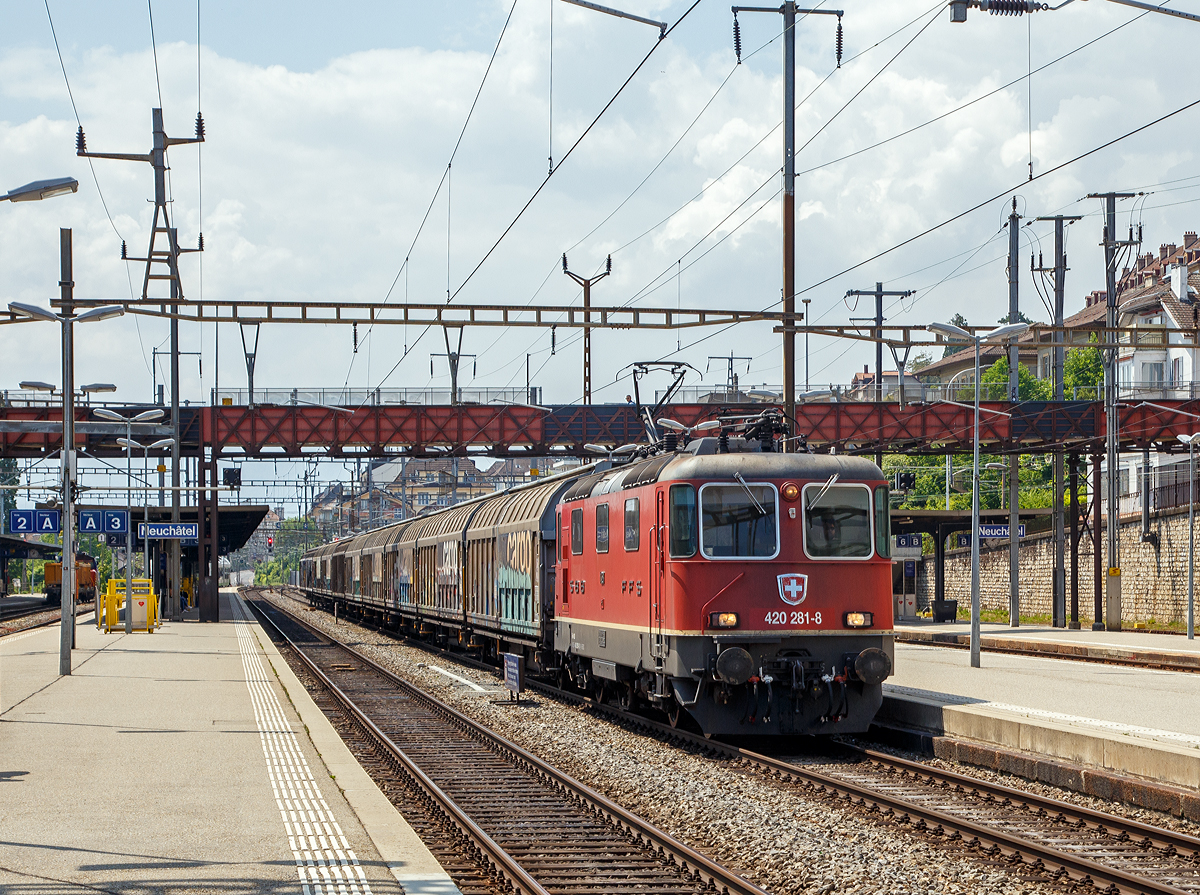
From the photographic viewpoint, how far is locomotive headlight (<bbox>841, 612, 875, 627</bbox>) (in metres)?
14.8

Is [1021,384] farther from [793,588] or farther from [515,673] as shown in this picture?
[793,588]

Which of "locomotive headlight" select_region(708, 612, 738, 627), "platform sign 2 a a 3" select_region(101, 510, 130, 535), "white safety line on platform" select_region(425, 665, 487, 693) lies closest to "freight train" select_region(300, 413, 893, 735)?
"locomotive headlight" select_region(708, 612, 738, 627)

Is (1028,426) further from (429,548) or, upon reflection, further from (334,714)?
(334,714)

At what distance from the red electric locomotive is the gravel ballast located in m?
0.96

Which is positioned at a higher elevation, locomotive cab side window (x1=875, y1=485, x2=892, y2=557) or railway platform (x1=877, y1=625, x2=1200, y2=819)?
locomotive cab side window (x1=875, y1=485, x2=892, y2=557)

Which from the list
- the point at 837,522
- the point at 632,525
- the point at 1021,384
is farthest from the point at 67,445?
the point at 1021,384

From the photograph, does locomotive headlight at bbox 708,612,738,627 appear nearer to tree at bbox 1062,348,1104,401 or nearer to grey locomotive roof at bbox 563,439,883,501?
grey locomotive roof at bbox 563,439,883,501

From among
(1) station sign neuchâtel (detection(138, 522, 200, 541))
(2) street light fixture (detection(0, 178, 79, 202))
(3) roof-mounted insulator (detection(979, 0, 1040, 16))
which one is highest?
(3) roof-mounted insulator (detection(979, 0, 1040, 16))

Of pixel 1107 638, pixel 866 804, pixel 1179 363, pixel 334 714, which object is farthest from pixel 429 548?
pixel 1179 363

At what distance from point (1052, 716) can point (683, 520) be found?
456cm

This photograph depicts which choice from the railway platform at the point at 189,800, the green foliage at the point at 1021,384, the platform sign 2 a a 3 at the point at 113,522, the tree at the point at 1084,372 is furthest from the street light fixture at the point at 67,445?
the tree at the point at 1084,372

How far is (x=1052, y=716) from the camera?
14953 mm

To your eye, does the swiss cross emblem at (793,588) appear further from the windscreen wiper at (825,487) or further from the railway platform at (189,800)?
the railway platform at (189,800)

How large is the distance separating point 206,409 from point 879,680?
37379 millimetres
